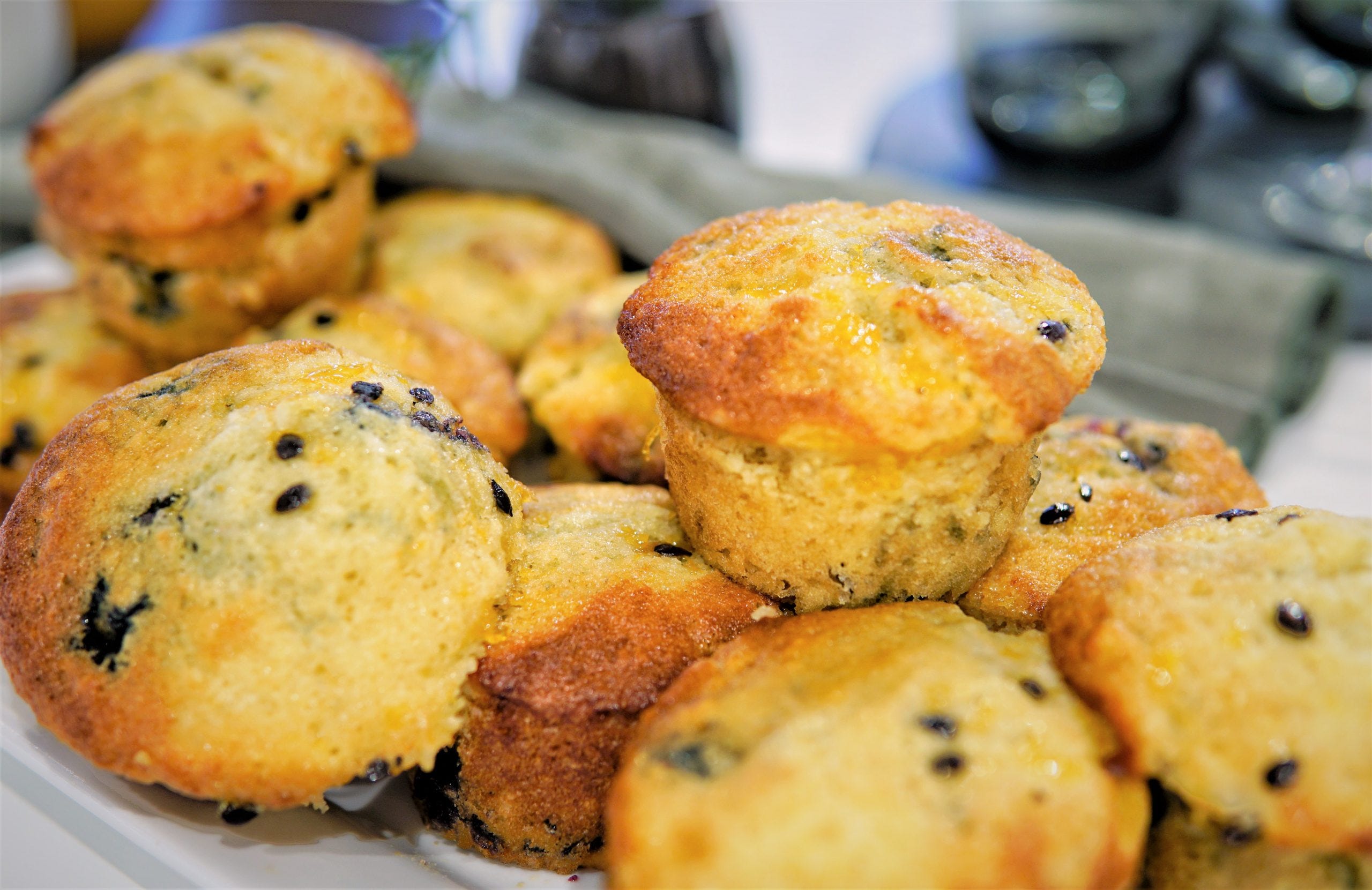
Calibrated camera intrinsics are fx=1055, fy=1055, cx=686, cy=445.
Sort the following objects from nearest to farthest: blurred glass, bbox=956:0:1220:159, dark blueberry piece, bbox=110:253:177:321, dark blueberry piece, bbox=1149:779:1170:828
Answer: dark blueberry piece, bbox=1149:779:1170:828 → dark blueberry piece, bbox=110:253:177:321 → blurred glass, bbox=956:0:1220:159

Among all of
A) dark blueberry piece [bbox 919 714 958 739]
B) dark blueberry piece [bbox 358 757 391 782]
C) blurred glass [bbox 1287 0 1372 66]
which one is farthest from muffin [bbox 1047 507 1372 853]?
blurred glass [bbox 1287 0 1372 66]

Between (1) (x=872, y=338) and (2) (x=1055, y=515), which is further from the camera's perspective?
(2) (x=1055, y=515)

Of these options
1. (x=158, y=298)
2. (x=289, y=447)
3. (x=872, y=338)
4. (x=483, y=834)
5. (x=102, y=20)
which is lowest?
(x=102, y=20)

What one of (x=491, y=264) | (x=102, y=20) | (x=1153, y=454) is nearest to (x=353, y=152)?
(x=491, y=264)

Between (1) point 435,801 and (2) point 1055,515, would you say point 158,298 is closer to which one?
(1) point 435,801

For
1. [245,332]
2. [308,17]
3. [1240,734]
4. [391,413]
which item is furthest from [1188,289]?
[308,17]

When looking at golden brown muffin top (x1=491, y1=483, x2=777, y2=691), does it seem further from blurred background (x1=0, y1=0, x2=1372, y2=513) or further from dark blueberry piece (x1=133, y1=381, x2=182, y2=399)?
blurred background (x1=0, y1=0, x2=1372, y2=513)

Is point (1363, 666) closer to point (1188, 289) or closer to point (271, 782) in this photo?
point (271, 782)
